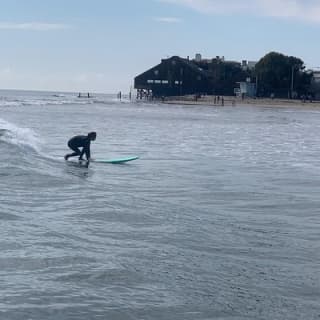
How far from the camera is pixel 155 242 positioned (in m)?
11.1

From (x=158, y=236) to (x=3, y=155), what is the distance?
11080 mm

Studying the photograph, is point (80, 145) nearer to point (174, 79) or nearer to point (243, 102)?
point (243, 102)

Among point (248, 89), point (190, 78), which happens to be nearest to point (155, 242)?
point (248, 89)

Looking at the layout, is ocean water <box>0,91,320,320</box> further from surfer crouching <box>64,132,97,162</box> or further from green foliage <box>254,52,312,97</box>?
green foliage <box>254,52,312,97</box>

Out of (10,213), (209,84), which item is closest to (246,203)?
(10,213)

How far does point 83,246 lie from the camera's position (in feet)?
34.2

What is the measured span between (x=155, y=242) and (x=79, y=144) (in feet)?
39.9

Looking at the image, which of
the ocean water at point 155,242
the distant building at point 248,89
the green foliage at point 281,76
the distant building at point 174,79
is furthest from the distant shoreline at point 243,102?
the ocean water at point 155,242

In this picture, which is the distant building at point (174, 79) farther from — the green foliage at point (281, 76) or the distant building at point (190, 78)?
the green foliage at point (281, 76)

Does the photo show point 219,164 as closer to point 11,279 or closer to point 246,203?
point 246,203

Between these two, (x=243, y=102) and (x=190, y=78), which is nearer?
(x=243, y=102)

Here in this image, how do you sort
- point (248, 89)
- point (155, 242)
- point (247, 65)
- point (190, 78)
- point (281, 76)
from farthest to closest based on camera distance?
point (247, 65)
point (190, 78)
point (248, 89)
point (281, 76)
point (155, 242)

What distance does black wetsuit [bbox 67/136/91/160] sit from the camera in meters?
22.5

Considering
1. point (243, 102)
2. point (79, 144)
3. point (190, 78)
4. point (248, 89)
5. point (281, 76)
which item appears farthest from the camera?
point (190, 78)
